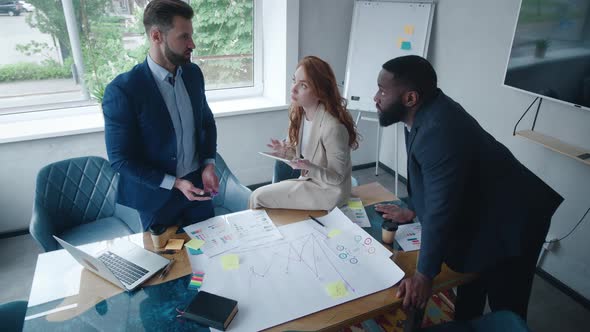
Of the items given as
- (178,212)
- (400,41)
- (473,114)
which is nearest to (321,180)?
(178,212)

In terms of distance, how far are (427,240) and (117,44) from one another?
10.4 feet

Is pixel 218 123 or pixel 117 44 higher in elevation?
pixel 117 44

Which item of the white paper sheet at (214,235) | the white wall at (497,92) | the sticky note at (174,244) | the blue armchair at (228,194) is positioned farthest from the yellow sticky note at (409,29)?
the sticky note at (174,244)

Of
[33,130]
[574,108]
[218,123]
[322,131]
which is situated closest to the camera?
[322,131]

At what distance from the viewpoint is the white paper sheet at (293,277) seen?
131cm

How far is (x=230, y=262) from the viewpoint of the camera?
1.52 metres

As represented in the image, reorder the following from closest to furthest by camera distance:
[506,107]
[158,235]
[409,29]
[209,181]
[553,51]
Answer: [158,235] < [209,181] < [553,51] < [506,107] < [409,29]

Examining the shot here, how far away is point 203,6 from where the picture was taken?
351 centimetres

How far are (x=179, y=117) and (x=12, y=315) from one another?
3.39 feet

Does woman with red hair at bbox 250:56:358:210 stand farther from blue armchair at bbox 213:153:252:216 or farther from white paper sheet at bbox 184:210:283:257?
blue armchair at bbox 213:153:252:216

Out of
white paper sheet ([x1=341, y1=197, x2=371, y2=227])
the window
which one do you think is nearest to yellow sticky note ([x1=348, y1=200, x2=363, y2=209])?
white paper sheet ([x1=341, y1=197, x2=371, y2=227])

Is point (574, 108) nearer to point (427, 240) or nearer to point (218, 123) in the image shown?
point (427, 240)

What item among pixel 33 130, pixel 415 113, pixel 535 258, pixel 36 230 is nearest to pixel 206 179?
pixel 36 230

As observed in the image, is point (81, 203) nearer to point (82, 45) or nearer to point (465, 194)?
point (82, 45)
